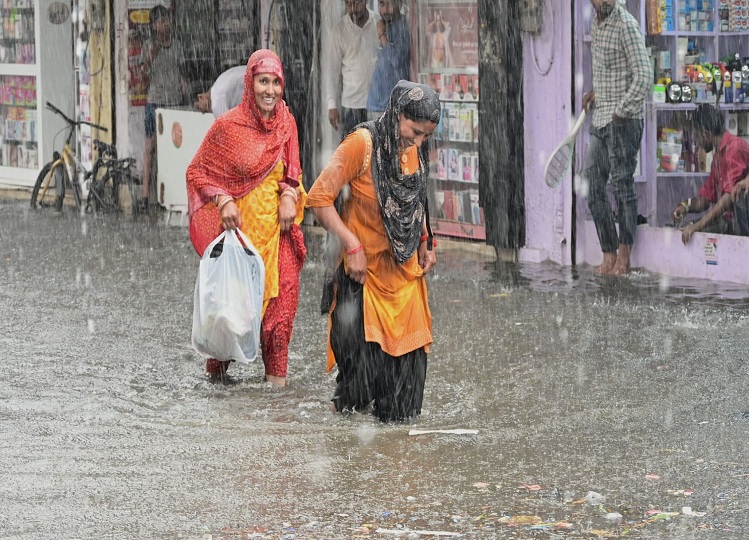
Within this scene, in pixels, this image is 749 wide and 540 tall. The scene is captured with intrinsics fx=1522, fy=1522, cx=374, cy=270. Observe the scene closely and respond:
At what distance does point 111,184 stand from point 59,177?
666 mm

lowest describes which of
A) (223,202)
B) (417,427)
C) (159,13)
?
(417,427)

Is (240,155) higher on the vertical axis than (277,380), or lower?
higher

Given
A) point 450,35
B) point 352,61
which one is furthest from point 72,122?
point 450,35

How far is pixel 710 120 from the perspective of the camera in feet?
37.2

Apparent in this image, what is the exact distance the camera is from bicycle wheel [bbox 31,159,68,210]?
17125 mm

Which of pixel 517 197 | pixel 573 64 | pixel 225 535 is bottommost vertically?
A: pixel 225 535

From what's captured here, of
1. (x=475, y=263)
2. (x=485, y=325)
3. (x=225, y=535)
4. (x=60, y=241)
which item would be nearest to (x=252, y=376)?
(x=485, y=325)

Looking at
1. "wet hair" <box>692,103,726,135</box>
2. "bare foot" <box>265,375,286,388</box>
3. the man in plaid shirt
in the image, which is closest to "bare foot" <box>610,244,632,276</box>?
the man in plaid shirt

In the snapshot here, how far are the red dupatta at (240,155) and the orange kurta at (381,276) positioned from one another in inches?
43.0

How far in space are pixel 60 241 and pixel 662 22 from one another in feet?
19.7

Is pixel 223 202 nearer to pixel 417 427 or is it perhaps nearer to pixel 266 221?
pixel 266 221

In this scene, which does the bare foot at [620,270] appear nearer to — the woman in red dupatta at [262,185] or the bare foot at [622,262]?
the bare foot at [622,262]

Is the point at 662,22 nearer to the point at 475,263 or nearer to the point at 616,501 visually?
the point at 475,263

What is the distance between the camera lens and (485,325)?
9734 mm
